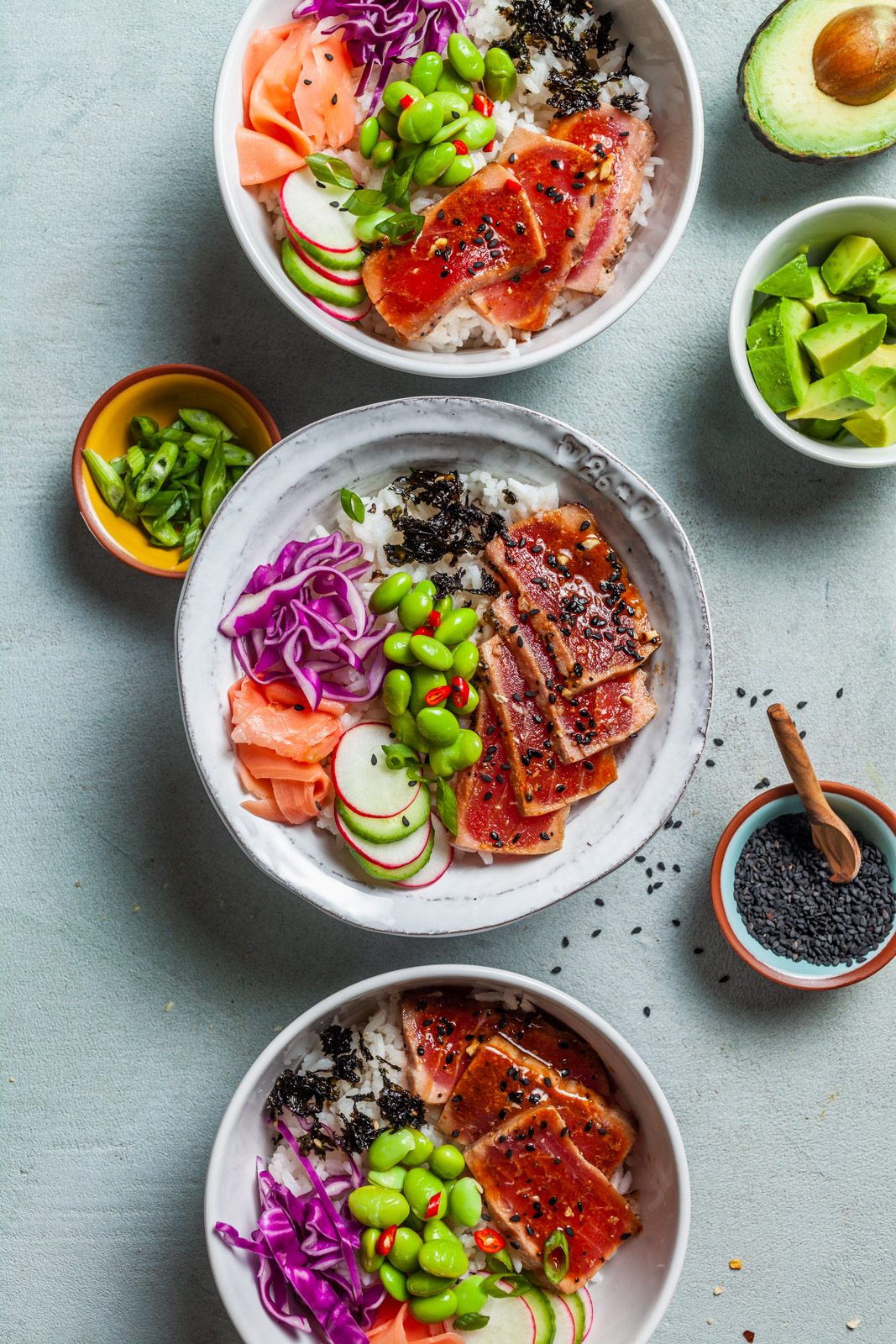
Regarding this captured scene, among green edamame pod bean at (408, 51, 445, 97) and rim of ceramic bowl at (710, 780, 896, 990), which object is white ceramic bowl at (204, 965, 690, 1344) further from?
green edamame pod bean at (408, 51, 445, 97)

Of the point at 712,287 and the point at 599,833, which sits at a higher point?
the point at 712,287

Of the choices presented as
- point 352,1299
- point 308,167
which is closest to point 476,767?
point 352,1299

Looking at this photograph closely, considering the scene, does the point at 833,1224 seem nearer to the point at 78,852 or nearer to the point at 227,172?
the point at 78,852

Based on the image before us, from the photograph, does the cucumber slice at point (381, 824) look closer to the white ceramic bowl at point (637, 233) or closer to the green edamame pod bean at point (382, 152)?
the white ceramic bowl at point (637, 233)

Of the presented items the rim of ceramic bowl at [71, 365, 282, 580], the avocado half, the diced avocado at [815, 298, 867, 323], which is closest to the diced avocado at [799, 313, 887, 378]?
the diced avocado at [815, 298, 867, 323]

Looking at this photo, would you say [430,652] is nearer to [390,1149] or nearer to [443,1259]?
[390,1149]

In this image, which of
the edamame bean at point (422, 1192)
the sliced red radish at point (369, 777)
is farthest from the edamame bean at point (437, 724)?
the edamame bean at point (422, 1192)
